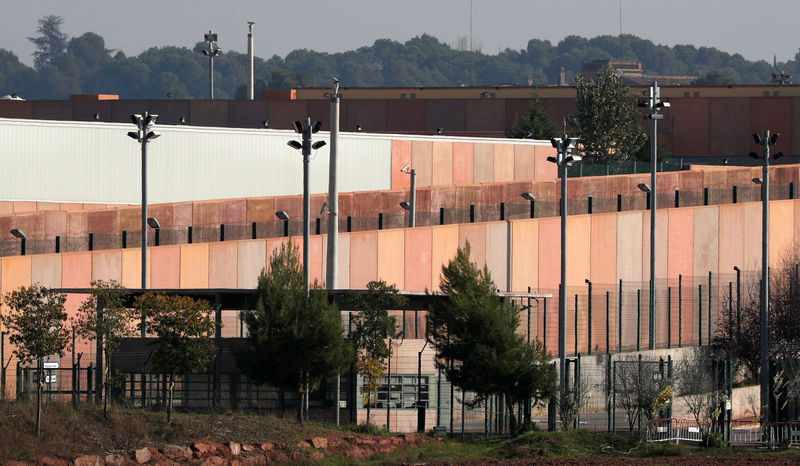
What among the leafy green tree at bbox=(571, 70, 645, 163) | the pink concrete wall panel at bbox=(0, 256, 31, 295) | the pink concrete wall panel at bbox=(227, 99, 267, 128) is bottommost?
the pink concrete wall panel at bbox=(0, 256, 31, 295)

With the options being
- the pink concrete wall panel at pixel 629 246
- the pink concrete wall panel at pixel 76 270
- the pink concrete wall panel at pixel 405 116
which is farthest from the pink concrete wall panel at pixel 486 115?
the pink concrete wall panel at pixel 76 270

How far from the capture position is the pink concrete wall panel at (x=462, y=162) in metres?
70.9

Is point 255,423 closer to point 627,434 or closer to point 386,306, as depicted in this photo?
point 386,306

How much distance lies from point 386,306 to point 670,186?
94.3ft

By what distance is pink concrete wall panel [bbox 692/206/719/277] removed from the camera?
5238cm

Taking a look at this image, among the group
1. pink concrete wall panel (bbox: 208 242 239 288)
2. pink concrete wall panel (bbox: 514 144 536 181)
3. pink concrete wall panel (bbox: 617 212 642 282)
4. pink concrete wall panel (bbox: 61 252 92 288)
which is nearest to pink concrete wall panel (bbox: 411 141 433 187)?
pink concrete wall panel (bbox: 514 144 536 181)

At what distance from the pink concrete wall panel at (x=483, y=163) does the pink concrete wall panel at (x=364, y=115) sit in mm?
18256

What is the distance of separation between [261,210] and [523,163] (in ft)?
88.2

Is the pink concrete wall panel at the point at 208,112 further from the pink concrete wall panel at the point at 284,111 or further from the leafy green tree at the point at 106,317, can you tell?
the leafy green tree at the point at 106,317

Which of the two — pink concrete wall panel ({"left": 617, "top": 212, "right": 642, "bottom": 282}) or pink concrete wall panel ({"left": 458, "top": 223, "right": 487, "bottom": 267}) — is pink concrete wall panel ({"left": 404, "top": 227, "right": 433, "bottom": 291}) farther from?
pink concrete wall panel ({"left": 617, "top": 212, "right": 642, "bottom": 282})

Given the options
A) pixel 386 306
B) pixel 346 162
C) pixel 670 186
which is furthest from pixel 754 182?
pixel 386 306

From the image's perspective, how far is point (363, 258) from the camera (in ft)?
143

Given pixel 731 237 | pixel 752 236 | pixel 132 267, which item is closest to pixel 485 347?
pixel 132 267

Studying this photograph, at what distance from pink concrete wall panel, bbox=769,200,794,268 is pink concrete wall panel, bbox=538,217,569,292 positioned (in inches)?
427
